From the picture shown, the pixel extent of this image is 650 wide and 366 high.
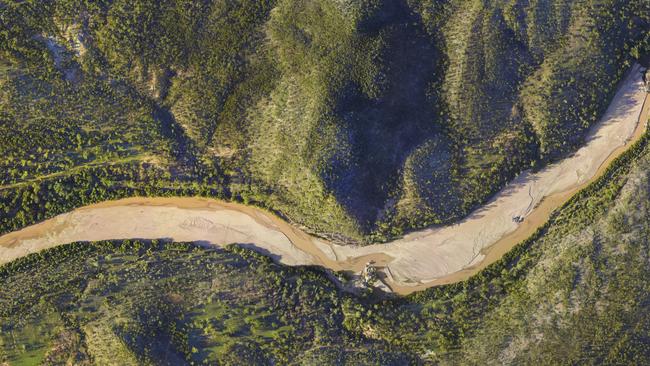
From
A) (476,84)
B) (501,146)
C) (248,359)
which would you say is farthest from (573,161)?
(248,359)

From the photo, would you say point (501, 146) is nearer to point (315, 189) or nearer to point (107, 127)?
point (315, 189)

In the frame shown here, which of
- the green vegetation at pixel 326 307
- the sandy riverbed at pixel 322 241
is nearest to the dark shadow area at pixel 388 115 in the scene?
the sandy riverbed at pixel 322 241

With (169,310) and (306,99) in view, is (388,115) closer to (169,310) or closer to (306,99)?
(306,99)

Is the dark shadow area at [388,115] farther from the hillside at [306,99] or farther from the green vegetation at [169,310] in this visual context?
the green vegetation at [169,310]

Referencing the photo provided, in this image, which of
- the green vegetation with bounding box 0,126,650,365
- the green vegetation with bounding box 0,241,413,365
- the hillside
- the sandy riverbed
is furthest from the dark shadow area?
the green vegetation with bounding box 0,241,413,365

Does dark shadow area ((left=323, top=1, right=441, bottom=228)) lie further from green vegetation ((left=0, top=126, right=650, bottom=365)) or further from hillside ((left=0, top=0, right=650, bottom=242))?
green vegetation ((left=0, top=126, right=650, bottom=365))
